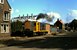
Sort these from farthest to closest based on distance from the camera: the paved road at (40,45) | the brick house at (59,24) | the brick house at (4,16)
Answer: the brick house at (59,24) < the brick house at (4,16) < the paved road at (40,45)

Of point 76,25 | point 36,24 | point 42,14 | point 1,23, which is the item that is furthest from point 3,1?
point 76,25

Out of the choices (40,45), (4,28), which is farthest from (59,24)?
(40,45)

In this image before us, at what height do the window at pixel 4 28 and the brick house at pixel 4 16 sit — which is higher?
the brick house at pixel 4 16

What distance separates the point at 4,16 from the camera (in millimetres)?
61875

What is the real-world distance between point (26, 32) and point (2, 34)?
6.49 m

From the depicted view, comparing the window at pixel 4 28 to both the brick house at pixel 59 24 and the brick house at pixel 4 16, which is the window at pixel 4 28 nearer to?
the brick house at pixel 4 16

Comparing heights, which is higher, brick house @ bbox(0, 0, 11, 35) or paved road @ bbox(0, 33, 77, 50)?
brick house @ bbox(0, 0, 11, 35)

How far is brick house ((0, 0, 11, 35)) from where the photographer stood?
60.7 meters

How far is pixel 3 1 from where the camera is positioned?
60.9 metres

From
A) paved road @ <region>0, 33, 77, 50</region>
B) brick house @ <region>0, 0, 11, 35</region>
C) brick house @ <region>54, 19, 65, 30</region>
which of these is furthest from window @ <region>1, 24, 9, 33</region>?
brick house @ <region>54, 19, 65, 30</region>

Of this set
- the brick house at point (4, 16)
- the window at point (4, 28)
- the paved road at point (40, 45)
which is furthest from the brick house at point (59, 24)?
the paved road at point (40, 45)

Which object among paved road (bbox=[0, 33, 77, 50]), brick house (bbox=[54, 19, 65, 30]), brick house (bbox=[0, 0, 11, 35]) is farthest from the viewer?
brick house (bbox=[54, 19, 65, 30])

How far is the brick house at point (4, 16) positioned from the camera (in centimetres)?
6069

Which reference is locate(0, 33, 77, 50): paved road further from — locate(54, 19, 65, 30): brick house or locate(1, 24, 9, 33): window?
locate(54, 19, 65, 30): brick house
